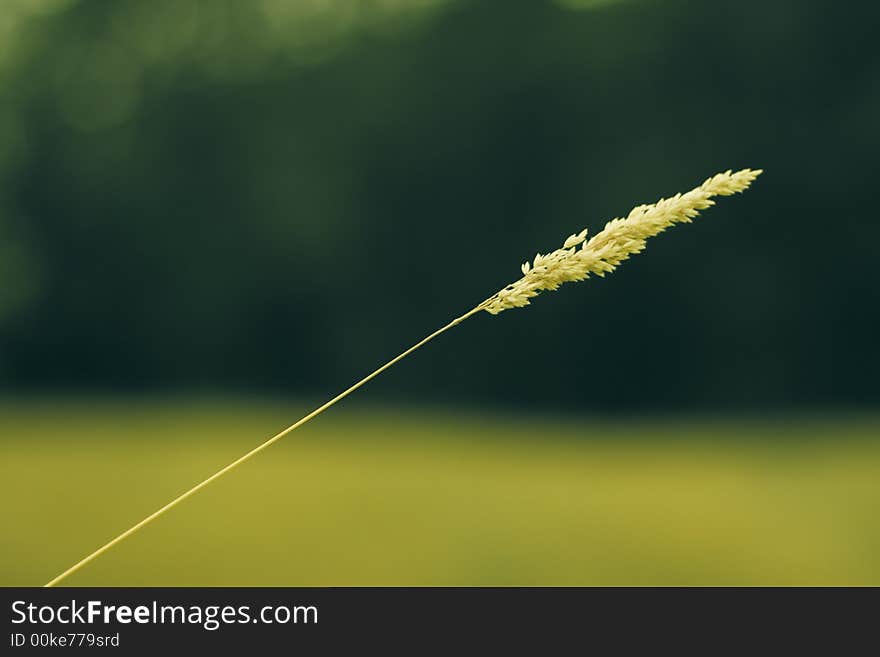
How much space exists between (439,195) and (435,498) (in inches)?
101

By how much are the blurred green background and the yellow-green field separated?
0.03 m

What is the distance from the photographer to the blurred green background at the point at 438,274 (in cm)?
525

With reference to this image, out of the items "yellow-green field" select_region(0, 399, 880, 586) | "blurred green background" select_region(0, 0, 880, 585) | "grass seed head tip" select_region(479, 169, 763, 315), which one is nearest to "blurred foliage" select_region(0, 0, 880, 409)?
"blurred green background" select_region(0, 0, 880, 585)

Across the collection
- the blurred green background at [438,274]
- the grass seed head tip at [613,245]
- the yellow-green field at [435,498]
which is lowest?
the grass seed head tip at [613,245]

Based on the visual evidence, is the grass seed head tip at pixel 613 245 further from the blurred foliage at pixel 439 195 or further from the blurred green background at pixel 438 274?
the blurred foliage at pixel 439 195

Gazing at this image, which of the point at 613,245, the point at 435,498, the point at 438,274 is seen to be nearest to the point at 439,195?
the point at 438,274

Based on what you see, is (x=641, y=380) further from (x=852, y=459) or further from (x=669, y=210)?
(x=669, y=210)

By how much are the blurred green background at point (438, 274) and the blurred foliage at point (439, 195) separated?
23 millimetres

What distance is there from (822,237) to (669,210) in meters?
6.14

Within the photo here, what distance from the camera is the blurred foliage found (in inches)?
248

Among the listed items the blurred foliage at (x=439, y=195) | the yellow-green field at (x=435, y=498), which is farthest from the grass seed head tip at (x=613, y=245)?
the blurred foliage at (x=439, y=195)

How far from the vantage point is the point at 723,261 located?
640 centimetres

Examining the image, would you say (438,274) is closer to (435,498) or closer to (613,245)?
(435,498)

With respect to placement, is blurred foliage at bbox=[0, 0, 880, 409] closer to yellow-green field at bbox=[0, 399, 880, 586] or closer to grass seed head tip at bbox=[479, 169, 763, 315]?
yellow-green field at bbox=[0, 399, 880, 586]
